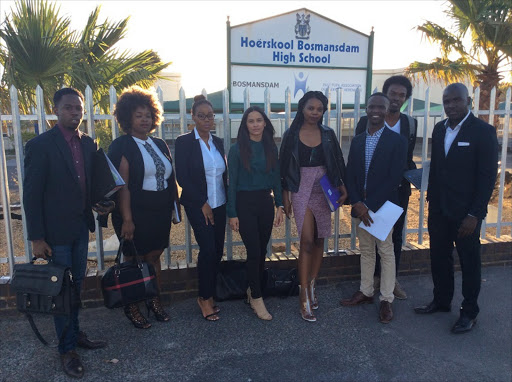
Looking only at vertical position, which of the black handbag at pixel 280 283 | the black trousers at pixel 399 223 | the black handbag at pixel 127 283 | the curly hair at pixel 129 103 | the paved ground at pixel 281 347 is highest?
the curly hair at pixel 129 103

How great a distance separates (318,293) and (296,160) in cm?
147

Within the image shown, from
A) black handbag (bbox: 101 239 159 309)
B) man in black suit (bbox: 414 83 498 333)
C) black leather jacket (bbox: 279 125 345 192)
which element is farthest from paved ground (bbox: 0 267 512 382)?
black leather jacket (bbox: 279 125 345 192)

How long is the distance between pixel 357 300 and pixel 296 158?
4.88 ft

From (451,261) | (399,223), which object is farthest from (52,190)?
(451,261)

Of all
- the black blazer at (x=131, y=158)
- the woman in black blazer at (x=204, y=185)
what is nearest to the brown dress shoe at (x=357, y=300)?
the woman in black blazer at (x=204, y=185)

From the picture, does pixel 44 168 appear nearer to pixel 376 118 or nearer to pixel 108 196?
pixel 108 196

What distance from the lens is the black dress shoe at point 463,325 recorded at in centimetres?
323

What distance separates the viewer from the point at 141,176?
9.90ft

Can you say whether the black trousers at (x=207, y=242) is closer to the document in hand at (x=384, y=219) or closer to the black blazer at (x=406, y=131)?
the document in hand at (x=384, y=219)

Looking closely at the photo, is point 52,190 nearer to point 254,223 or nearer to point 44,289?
point 44,289

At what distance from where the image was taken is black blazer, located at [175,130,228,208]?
10.5 ft

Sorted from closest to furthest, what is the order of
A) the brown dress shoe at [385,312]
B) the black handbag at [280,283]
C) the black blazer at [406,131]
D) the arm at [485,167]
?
the arm at [485,167] < the brown dress shoe at [385,312] < the black blazer at [406,131] < the black handbag at [280,283]

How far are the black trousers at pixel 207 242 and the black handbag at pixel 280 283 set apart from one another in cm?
53

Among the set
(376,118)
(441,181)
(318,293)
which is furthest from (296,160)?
(318,293)
